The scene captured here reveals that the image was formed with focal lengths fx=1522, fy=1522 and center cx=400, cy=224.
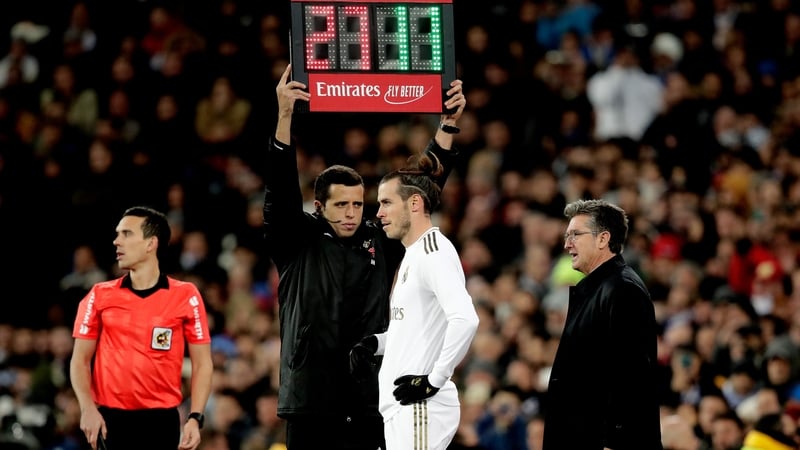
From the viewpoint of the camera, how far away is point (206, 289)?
50.6 feet

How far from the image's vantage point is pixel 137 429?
8484 mm

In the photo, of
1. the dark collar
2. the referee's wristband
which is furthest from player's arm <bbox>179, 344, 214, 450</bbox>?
the referee's wristband

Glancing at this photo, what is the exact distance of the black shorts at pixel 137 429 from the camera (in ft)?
27.8

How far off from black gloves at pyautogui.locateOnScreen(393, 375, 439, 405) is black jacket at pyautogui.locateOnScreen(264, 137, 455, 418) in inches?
29.6

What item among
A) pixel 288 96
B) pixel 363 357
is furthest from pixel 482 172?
pixel 363 357

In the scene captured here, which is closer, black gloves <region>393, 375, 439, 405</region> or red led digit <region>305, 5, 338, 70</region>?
black gloves <region>393, 375, 439, 405</region>

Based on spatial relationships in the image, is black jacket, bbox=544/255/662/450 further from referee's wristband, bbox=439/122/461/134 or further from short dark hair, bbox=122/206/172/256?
short dark hair, bbox=122/206/172/256

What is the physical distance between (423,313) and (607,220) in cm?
106

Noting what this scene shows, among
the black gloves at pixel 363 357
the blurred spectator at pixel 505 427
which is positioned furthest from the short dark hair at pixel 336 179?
the blurred spectator at pixel 505 427

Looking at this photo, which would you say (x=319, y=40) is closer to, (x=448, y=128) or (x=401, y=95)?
(x=401, y=95)

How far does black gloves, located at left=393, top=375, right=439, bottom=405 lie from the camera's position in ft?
23.8

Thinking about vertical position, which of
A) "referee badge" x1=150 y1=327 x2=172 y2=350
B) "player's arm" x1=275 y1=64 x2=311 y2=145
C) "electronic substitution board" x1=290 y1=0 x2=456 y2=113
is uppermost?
"electronic substitution board" x1=290 y1=0 x2=456 y2=113

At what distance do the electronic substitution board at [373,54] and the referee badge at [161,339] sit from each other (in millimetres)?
1626

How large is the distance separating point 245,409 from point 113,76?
5.61 meters
